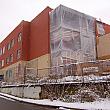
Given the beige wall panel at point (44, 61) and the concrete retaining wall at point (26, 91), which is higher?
the beige wall panel at point (44, 61)

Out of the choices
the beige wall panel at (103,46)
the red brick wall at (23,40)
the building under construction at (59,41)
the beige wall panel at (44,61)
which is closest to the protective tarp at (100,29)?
the building under construction at (59,41)

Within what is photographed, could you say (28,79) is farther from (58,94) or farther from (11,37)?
(11,37)

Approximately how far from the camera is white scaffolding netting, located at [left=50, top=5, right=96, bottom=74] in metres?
25.5

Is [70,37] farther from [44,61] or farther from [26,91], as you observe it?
[26,91]

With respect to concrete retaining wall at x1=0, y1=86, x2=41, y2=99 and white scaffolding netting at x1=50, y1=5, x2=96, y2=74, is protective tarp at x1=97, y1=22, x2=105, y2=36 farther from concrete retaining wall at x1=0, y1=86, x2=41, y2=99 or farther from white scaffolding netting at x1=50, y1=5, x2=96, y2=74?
concrete retaining wall at x1=0, y1=86, x2=41, y2=99

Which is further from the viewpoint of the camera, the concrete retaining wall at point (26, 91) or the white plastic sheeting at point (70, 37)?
the white plastic sheeting at point (70, 37)

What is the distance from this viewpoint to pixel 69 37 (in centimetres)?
2620

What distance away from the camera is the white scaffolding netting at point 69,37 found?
83.7 feet

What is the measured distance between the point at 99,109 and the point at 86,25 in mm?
20691

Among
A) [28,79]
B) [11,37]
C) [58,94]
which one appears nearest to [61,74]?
[58,94]

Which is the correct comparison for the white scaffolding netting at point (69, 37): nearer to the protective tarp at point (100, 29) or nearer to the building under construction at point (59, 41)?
the building under construction at point (59, 41)

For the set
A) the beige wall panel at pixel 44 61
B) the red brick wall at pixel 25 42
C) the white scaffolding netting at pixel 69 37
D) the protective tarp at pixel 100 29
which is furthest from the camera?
the red brick wall at pixel 25 42

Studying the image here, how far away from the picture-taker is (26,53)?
34.4 m

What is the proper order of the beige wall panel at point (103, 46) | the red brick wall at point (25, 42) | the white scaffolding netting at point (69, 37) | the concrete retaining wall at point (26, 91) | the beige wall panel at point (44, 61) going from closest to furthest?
the concrete retaining wall at point (26, 91) → the white scaffolding netting at point (69, 37) → the beige wall panel at point (44, 61) → the beige wall panel at point (103, 46) → the red brick wall at point (25, 42)
